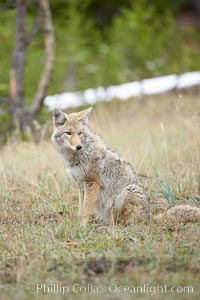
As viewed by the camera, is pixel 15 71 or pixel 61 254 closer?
pixel 61 254

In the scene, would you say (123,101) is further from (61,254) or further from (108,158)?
(61,254)

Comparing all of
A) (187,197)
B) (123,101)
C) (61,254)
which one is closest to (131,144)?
(187,197)

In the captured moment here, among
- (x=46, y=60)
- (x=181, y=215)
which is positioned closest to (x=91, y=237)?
(x=181, y=215)

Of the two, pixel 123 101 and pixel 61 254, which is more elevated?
pixel 123 101

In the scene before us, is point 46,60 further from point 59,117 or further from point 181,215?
point 181,215

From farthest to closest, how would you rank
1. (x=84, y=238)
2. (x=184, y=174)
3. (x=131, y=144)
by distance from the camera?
(x=131, y=144)
(x=184, y=174)
(x=84, y=238)

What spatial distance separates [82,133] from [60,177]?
1509 millimetres

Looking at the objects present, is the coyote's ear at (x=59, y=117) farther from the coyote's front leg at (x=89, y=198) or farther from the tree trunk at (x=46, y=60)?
the tree trunk at (x=46, y=60)

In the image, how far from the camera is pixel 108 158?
22.7 feet

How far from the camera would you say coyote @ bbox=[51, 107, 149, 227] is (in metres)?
6.74

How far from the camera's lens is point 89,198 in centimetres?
673

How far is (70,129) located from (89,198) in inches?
30.0

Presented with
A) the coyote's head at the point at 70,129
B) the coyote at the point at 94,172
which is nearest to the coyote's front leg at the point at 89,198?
the coyote at the point at 94,172

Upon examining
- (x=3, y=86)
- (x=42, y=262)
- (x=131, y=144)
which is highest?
(x=3, y=86)
